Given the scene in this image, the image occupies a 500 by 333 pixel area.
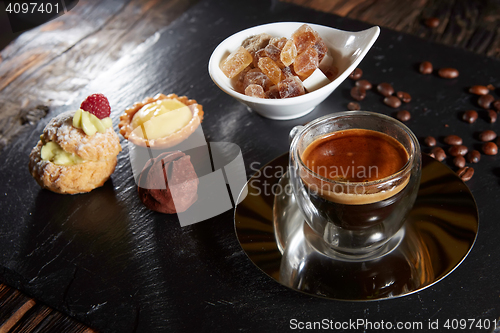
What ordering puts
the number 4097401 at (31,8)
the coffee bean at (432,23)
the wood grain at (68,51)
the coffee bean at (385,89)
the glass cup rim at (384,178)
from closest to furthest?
the glass cup rim at (384,178) → the coffee bean at (385,89) → the wood grain at (68,51) → the coffee bean at (432,23) → the number 4097401 at (31,8)

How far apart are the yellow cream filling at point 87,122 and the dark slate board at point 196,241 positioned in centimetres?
22

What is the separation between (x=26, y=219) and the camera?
5.09 feet

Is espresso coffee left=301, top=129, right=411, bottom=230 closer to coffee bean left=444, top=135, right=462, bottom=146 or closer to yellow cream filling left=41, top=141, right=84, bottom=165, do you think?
coffee bean left=444, top=135, right=462, bottom=146

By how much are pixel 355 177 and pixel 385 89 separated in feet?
2.59

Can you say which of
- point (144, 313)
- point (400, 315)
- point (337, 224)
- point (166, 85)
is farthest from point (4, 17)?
point (400, 315)

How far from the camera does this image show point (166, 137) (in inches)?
66.3

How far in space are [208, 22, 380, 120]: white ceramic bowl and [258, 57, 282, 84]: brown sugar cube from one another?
0.11m

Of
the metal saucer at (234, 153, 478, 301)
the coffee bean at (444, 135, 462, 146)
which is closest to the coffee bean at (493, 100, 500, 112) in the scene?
the coffee bean at (444, 135, 462, 146)

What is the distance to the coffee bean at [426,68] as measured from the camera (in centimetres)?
192

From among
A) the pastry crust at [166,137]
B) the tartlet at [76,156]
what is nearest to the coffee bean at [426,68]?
the pastry crust at [166,137]

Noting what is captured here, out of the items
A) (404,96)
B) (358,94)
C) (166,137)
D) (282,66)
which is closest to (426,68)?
(404,96)

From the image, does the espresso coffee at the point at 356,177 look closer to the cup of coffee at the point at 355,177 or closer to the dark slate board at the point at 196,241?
the cup of coffee at the point at 355,177

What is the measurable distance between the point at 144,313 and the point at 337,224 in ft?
1.89

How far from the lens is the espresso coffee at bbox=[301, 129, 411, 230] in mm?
1135
